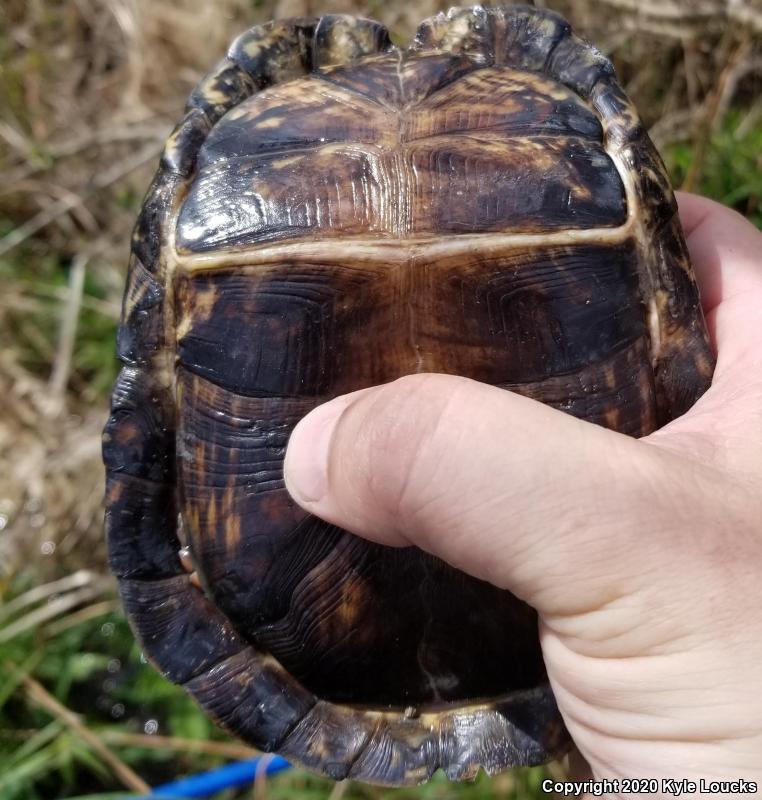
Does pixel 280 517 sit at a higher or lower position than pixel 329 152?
lower

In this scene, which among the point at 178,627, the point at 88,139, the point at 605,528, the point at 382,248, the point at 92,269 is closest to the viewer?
the point at 605,528

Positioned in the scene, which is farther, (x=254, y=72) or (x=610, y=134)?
(x=254, y=72)

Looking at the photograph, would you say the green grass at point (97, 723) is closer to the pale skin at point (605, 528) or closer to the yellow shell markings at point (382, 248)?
the pale skin at point (605, 528)

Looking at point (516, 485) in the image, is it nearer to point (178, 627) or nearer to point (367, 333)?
point (367, 333)

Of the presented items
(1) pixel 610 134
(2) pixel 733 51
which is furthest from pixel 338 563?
(2) pixel 733 51

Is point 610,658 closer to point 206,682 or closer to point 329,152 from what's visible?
point 206,682

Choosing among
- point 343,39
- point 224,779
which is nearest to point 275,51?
point 343,39

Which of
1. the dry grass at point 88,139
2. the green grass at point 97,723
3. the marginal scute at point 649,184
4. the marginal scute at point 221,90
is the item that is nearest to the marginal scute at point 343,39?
the marginal scute at point 221,90
